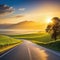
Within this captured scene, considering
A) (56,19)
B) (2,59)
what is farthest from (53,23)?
(2,59)

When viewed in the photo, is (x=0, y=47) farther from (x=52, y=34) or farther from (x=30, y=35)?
(x=30, y=35)

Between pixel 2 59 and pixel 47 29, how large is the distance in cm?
6676

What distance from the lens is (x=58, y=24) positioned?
287 feet

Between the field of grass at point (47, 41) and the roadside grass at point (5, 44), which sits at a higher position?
the roadside grass at point (5, 44)

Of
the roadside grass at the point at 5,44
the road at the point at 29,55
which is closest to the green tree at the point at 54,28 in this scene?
the roadside grass at the point at 5,44

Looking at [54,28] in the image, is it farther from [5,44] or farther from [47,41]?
[5,44]

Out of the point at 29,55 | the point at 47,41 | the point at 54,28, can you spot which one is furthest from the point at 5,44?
the point at 47,41

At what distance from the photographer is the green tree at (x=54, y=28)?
82.8 meters

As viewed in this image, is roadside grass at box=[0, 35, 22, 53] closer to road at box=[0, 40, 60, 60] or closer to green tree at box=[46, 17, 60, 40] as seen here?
road at box=[0, 40, 60, 60]

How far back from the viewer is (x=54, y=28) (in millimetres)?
86438

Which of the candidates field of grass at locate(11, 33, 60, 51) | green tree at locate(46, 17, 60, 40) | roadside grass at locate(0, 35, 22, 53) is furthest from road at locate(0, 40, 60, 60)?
green tree at locate(46, 17, 60, 40)

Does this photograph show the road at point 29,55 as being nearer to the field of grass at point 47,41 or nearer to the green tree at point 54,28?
the field of grass at point 47,41

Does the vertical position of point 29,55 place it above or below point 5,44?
below

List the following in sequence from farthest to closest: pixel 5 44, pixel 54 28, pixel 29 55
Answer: pixel 54 28, pixel 5 44, pixel 29 55
